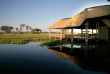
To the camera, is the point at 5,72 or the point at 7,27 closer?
the point at 5,72

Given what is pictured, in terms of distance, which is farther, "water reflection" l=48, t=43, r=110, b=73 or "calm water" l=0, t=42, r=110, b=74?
"water reflection" l=48, t=43, r=110, b=73

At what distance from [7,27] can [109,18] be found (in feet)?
421

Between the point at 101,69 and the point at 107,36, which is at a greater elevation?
the point at 107,36

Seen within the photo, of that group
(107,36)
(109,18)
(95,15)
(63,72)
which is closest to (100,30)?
(107,36)

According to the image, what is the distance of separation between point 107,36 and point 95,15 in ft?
21.4

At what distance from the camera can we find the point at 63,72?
4.14 m

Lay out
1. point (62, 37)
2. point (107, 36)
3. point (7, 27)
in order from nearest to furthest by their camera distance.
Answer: point (107, 36)
point (62, 37)
point (7, 27)

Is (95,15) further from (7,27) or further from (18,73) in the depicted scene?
(7,27)

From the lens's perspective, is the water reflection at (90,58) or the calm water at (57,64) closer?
the calm water at (57,64)

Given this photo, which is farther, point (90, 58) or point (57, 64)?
point (90, 58)

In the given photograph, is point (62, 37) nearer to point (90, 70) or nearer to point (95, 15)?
point (95, 15)

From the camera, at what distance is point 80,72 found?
4.14 metres

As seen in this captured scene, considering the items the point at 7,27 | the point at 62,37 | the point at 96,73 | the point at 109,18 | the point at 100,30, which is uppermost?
the point at 7,27

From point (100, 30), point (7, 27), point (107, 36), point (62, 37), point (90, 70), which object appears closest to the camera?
point (90, 70)
